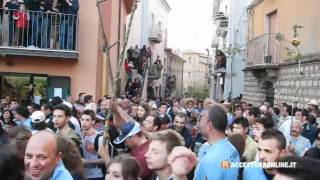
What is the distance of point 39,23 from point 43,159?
12461 mm

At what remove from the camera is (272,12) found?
24094 millimetres

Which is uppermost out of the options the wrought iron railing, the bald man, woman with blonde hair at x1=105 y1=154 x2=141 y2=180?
the wrought iron railing

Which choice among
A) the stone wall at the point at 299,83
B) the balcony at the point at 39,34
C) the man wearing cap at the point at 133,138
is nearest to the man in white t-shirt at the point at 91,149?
the man wearing cap at the point at 133,138

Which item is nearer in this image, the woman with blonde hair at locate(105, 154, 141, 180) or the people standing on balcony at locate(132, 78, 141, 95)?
the woman with blonde hair at locate(105, 154, 141, 180)

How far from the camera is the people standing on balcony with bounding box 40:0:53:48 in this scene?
15539 millimetres

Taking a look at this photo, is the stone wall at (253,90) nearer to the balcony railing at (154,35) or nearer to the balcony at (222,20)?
the balcony at (222,20)

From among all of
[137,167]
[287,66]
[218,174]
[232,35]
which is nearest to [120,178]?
[137,167]

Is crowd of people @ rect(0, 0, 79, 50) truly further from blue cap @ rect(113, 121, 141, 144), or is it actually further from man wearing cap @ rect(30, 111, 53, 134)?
blue cap @ rect(113, 121, 141, 144)

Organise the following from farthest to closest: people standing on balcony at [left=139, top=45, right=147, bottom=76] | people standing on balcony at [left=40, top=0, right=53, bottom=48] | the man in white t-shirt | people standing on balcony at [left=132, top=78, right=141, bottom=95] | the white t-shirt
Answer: people standing on balcony at [left=139, top=45, right=147, bottom=76] < people standing on balcony at [left=132, top=78, right=141, bottom=95] < people standing on balcony at [left=40, top=0, right=53, bottom=48] < the white t-shirt < the man in white t-shirt

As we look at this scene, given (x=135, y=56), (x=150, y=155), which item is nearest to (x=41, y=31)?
(x=150, y=155)

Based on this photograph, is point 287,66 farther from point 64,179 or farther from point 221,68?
point 221,68

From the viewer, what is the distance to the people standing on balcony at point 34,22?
15.6 metres

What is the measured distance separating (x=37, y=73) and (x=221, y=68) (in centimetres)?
2638

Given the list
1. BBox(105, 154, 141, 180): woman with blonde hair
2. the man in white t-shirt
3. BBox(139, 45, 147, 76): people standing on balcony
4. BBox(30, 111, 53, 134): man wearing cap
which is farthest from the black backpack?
BBox(139, 45, 147, 76): people standing on balcony
